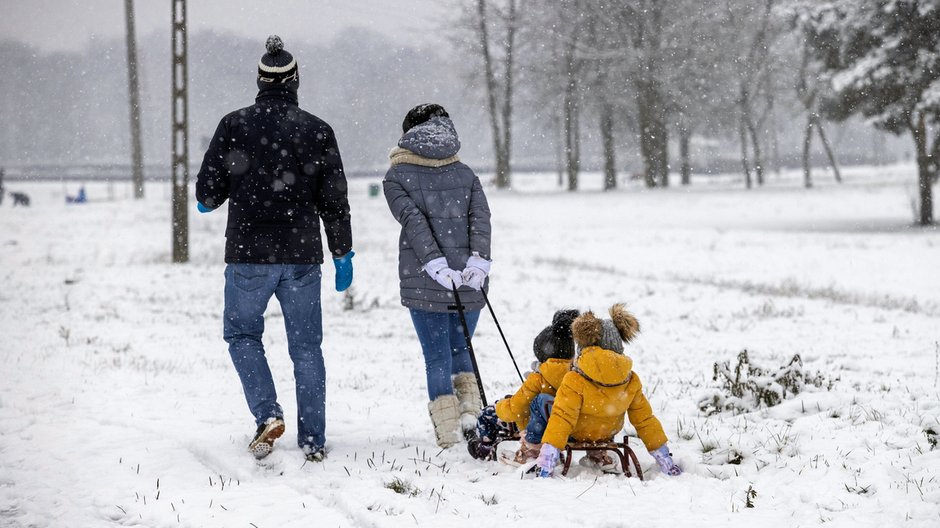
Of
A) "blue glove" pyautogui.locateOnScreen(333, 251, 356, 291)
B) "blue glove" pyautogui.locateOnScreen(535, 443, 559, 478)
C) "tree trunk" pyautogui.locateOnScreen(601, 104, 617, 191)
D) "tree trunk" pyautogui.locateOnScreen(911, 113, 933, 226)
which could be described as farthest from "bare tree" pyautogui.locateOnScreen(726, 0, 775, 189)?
"blue glove" pyautogui.locateOnScreen(535, 443, 559, 478)

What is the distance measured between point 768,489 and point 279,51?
3508mm

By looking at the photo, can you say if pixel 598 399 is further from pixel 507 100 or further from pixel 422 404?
pixel 507 100

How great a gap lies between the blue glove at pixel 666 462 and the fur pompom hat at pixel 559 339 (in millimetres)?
714

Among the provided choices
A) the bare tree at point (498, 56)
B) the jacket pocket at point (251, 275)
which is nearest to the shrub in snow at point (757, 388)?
the jacket pocket at point (251, 275)

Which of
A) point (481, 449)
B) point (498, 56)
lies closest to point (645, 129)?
point (498, 56)

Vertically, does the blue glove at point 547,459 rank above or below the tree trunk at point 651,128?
below

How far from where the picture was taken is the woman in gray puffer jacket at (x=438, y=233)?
4895 mm

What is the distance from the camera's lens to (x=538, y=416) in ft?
14.9

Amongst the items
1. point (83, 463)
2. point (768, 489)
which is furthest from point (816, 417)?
point (83, 463)

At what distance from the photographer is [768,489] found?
13.5 ft

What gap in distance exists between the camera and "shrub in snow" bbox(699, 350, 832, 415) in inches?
223

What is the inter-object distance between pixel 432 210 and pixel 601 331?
1.30 meters

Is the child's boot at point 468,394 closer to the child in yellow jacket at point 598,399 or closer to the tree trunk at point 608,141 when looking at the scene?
the child in yellow jacket at point 598,399

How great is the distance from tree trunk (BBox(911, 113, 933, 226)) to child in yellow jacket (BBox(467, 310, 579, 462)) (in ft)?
77.2
